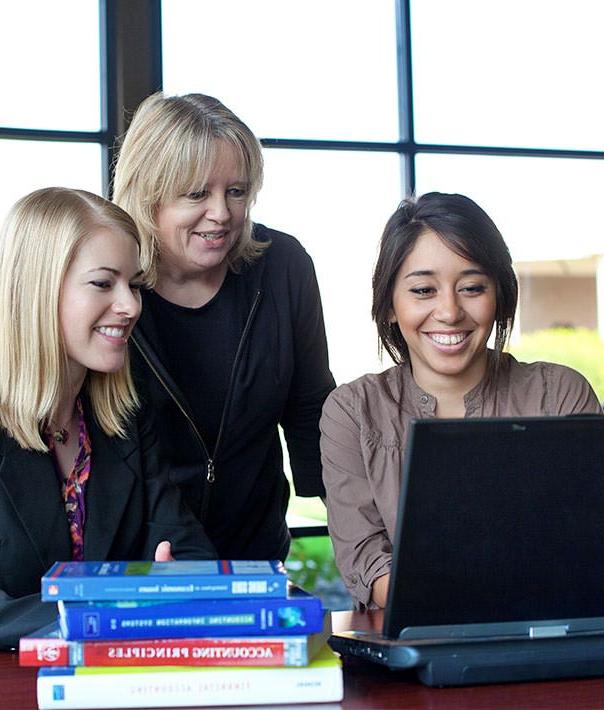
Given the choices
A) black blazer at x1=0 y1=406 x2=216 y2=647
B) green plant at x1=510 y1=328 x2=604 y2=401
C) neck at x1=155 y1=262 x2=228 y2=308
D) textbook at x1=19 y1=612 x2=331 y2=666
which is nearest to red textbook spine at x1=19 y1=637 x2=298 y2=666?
textbook at x1=19 y1=612 x2=331 y2=666

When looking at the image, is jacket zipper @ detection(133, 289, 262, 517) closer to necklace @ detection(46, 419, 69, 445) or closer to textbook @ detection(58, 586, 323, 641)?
necklace @ detection(46, 419, 69, 445)

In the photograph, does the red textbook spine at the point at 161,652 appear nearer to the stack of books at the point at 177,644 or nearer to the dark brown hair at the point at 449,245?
the stack of books at the point at 177,644

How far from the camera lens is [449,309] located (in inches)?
84.7

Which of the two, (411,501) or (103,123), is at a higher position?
(103,123)

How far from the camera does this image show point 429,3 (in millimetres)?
3252

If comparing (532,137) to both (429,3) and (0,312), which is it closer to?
(429,3)

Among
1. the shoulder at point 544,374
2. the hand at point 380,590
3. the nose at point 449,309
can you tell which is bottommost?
the hand at point 380,590

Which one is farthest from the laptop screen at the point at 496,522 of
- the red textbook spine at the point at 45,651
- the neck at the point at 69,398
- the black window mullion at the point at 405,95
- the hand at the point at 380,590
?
the black window mullion at the point at 405,95

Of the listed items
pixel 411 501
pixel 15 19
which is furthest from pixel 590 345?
pixel 411 501

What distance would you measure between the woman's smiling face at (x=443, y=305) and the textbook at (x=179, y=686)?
3.33 ft

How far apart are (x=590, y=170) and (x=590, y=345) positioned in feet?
1.72

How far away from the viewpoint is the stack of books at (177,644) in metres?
1.25

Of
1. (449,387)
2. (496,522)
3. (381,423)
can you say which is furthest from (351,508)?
(496,522)

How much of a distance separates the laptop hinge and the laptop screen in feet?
0.04
